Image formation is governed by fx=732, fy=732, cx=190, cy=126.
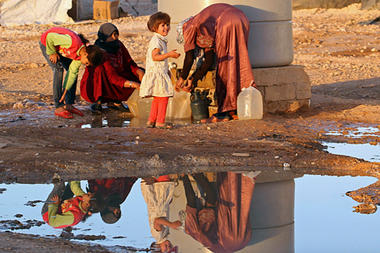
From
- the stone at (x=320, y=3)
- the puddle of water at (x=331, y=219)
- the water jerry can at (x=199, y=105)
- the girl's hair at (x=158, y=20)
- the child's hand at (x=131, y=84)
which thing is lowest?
the puddle of water at (x=331, y=219)

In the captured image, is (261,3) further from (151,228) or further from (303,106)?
(151,228)

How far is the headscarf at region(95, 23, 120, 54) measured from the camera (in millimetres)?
8047

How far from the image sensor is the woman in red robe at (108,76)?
26.6 ft

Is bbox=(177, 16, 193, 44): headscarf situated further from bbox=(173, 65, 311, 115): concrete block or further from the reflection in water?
the reflection in water

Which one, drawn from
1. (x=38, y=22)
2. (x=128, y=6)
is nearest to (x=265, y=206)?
(x=38, y=22)

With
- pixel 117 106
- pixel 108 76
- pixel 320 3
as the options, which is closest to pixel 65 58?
pixel 108 76

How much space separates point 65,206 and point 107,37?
3.98 m

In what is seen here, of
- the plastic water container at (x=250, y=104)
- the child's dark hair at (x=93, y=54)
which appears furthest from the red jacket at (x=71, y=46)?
the plastic water container at (x=250, y=104)

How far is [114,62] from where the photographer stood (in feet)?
26.9

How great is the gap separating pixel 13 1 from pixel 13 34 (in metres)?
2.85

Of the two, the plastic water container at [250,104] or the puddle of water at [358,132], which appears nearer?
the puddle of water at [358,132]

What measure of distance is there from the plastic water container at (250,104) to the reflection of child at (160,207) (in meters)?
2.16

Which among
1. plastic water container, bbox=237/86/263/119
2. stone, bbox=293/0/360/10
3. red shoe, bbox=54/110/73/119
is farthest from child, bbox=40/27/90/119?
stone, bbox=293/0/360/10

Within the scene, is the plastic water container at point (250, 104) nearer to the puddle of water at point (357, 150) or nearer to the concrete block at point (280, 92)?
the concrete block at point (280, 92)
